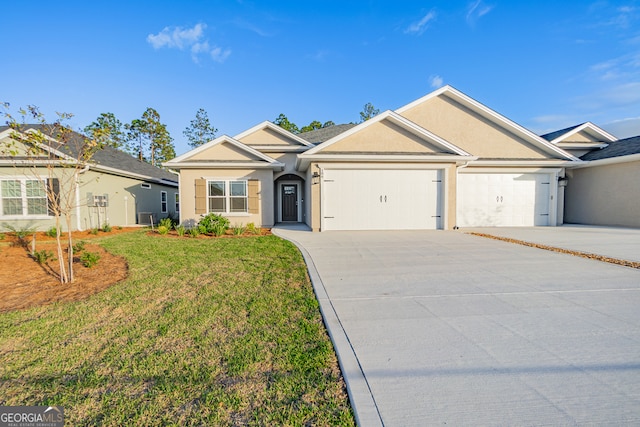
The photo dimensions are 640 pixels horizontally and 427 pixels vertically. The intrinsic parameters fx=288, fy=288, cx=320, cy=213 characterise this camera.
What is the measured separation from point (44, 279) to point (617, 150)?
19.9 metres

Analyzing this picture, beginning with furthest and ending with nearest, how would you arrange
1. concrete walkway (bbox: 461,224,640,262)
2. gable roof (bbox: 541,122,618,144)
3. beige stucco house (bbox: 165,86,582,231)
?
gable roof (bbox: 541,122,618,144) → beige stucco house (bbox: 165,86,582,231) → concrete walkway (bbox: 461,224,640,262)

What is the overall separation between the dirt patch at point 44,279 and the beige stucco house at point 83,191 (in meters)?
3.19

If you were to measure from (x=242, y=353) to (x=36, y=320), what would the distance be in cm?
280

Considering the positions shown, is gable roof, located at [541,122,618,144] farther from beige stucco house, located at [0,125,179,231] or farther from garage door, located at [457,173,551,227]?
beige stucco house, located at [0,125,179,231]

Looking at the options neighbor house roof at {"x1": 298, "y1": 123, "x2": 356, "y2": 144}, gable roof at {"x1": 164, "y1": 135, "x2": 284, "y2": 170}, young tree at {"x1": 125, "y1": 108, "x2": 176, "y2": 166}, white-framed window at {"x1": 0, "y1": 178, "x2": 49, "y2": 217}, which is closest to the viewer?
white-framed window at {"x1": 0, "y1": 178, "x2": 49, "y2": 217}

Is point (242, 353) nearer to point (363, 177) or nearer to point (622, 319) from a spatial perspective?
point (622, 319)

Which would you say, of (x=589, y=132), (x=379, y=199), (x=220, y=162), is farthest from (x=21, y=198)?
(x=589, y=132)

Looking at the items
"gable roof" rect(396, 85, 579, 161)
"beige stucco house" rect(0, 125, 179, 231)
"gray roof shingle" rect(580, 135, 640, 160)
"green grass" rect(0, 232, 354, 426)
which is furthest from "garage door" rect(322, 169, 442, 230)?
"gray roof shingle" rect(580, 135, 640, 160)

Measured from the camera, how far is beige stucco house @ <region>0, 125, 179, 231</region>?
1094cm

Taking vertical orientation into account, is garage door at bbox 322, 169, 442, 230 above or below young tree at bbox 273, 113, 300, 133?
below

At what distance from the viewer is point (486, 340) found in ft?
9.60

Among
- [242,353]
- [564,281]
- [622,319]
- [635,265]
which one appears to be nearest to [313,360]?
[242,353]

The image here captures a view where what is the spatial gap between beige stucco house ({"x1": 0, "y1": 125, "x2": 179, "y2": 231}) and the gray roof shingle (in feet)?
65.1

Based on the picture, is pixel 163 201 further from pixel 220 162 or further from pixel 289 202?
pixel 289 202
